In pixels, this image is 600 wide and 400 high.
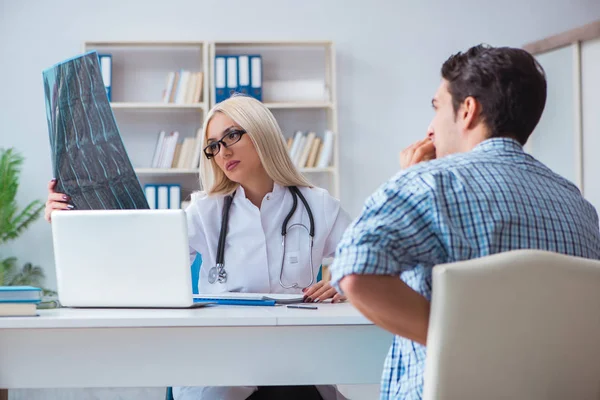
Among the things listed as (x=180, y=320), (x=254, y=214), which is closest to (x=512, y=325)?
(x=180, y=320)

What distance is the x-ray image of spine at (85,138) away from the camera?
1898 millimetres

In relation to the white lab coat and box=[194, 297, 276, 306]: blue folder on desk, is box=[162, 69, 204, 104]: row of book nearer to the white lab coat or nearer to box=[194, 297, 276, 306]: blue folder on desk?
the white lab coat

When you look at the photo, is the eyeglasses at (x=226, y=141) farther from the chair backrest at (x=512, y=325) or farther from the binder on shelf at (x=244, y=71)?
the binder on shelf at (x=244, y=71)

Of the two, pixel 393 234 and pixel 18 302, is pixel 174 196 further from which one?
pixel 393 234

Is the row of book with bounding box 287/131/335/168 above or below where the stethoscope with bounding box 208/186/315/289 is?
above

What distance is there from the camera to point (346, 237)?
3.80ft

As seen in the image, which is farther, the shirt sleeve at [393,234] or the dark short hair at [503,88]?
the dark short hair at [503,88]

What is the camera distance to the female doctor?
2.29 meters

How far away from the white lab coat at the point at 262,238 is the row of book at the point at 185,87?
2.66 metres

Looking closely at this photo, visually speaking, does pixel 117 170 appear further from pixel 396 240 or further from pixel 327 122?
pixel 327 122

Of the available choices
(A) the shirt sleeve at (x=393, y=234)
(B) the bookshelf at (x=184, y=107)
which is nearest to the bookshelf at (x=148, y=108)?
(B) the bookshelf at (x=184, y=107)

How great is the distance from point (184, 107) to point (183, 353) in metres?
3.56

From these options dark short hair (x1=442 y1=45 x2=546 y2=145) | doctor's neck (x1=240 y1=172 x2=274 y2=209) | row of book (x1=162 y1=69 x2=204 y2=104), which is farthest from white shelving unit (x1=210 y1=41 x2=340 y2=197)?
dark short hair (x1=442 y1=45 x2=546 y2=145)

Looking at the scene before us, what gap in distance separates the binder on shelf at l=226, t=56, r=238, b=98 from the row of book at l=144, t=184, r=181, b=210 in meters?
0.71
